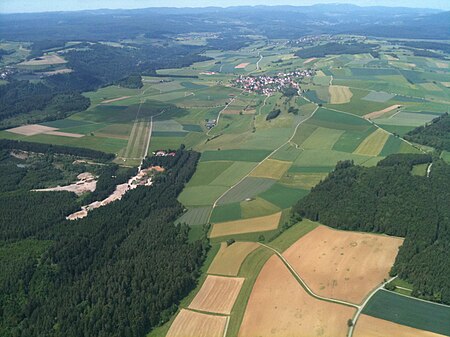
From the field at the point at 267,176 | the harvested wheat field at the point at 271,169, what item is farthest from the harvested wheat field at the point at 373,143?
the harvested wheat field at the point at 271,169

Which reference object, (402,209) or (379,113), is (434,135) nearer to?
(379,113)

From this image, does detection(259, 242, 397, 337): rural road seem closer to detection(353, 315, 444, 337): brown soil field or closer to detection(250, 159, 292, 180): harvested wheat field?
detection(353, 315, 444, 337): brown soil field

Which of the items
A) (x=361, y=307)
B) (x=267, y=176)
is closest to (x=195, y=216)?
(x=267, y=176)

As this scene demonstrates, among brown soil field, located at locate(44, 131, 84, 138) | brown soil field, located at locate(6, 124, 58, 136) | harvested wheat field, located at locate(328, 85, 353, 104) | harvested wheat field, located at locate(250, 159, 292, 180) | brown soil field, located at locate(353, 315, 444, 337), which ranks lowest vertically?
brown soil field, located at locate(353, 315, 444, 337)

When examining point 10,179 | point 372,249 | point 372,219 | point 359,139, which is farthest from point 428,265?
point 10,179

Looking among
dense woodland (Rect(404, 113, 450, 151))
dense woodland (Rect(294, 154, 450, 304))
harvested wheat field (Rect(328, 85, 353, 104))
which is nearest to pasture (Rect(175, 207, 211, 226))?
dense woodland (Rect(294, 154, 450, 304))

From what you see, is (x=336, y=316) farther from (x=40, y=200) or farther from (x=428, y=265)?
(x=40, y=200)

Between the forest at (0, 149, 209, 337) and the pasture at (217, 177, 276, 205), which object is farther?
the pasture at (217, 177, 276, 205)
